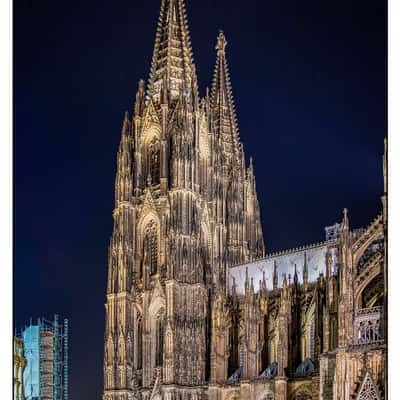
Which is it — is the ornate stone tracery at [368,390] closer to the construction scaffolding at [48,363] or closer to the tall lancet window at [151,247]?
the construction scaffolding at [48,363]

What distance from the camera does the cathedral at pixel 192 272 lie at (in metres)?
25.0

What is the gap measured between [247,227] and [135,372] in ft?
24.6

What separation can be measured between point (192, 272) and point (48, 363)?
6868 millimetres

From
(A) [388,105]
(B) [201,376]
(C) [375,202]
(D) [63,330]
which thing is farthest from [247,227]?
(A) [388,105]

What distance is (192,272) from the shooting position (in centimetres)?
2717

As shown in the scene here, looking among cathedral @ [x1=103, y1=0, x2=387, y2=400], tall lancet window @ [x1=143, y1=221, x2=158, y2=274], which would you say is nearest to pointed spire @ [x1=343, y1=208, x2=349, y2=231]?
cathedral @ [x1=103, y1=0, x2=387, y2=400]

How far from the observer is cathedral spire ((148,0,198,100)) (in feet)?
96.2

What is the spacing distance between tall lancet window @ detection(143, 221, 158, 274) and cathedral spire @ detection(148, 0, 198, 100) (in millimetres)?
4714

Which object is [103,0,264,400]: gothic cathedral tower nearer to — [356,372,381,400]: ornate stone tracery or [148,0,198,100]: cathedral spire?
[148,0,198,100]: cathedral spire

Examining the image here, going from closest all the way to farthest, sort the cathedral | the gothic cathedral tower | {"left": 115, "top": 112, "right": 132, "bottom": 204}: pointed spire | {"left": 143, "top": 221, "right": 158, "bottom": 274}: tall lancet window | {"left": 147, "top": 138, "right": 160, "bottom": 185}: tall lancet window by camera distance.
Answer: the cathedral, the gothic cathedral tower, {"left": 143, "top": 221, "right": 158, "bottom": 274}: tall lancet window, {"left": 115, "top": 112, "right": 132, "bottom": 204}: pointed spire, {"left": 147, "top": 138, "right": 160, "bottom": 185}: tall lancet window

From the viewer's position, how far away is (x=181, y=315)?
26547mm

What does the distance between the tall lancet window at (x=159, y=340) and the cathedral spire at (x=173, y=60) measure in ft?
25.8
